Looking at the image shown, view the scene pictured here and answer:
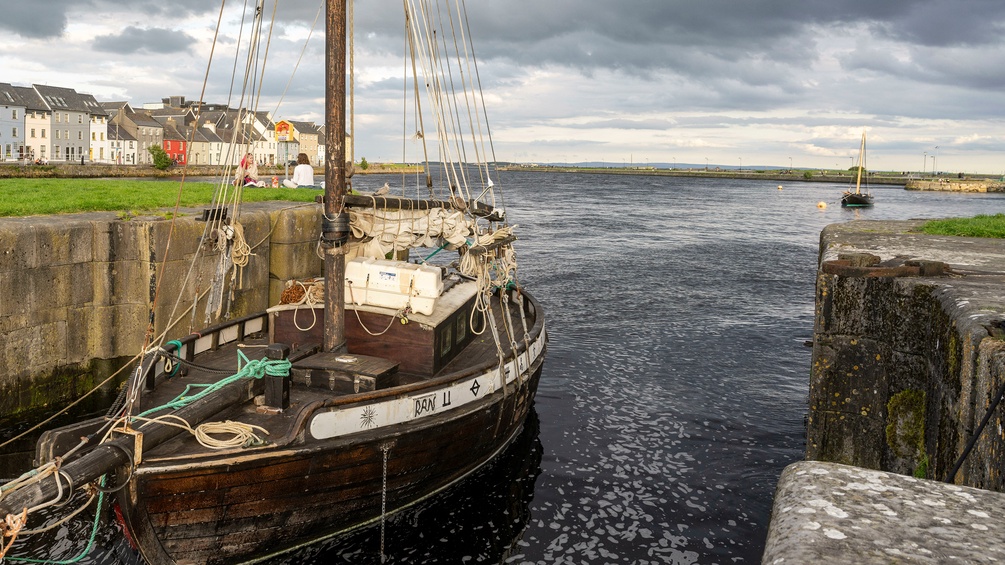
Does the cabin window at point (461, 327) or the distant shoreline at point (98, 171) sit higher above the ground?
the distant shoreline at point (98, 171)

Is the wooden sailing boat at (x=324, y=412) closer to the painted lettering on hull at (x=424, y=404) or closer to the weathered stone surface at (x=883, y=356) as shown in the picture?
the painted lettering on hull at (x=424, y=404)

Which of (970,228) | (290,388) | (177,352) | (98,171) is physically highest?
(98,171)

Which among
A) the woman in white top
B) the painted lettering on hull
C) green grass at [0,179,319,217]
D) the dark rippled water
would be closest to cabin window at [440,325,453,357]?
the painted lettering on hull

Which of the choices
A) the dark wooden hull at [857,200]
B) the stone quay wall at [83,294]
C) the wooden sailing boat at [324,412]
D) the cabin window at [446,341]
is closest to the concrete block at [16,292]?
the stone quay wall at [83,294]

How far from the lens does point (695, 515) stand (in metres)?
11.8

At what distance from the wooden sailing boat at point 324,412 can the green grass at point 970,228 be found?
403 inches

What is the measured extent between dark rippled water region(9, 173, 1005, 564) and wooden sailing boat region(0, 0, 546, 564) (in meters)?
0.84

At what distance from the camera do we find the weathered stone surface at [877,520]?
2.31 metres

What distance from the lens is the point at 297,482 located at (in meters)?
9.42

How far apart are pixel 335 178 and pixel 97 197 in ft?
31.9

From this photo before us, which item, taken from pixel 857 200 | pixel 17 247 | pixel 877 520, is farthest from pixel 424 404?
pixel 857 200

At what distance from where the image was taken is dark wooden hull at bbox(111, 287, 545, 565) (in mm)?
8617

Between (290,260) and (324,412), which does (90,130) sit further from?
(324,412)

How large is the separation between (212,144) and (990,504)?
136m
